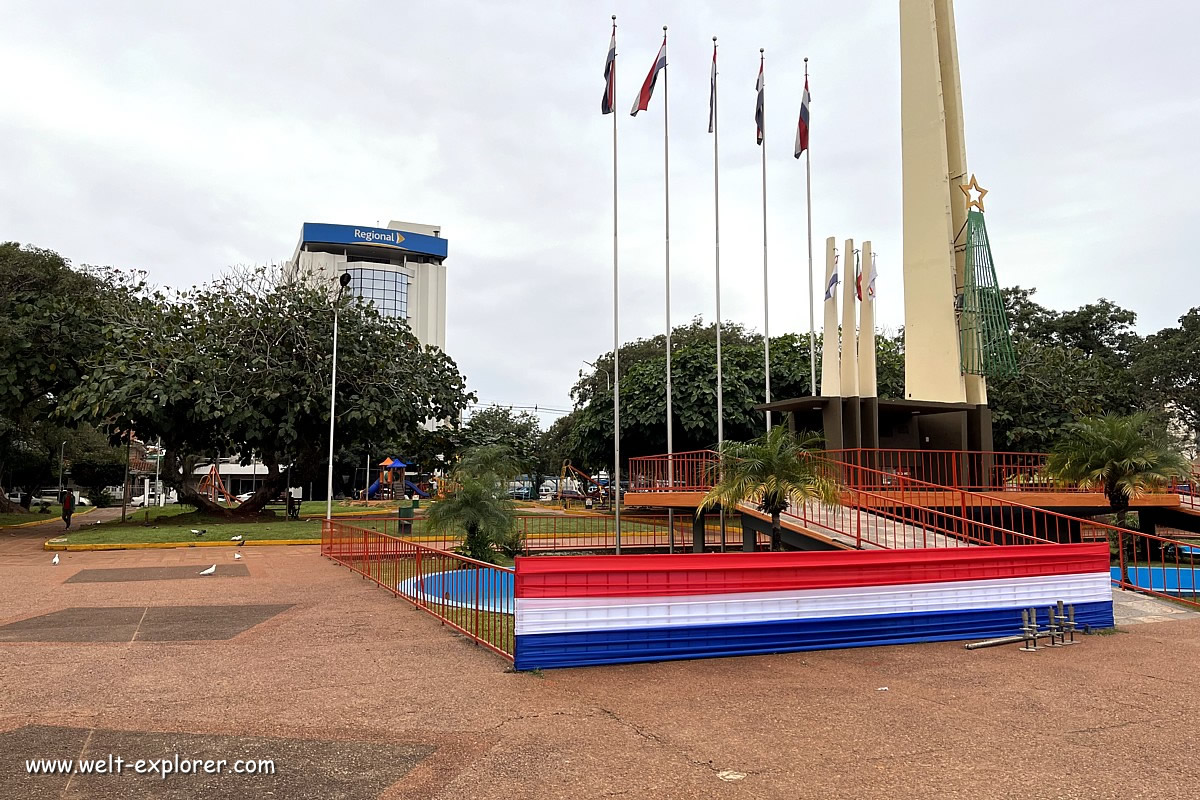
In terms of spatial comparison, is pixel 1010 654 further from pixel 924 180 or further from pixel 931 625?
pixel 924 180

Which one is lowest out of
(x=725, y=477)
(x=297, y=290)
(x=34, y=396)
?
(x=725, y=477)

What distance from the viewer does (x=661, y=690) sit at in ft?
25.2

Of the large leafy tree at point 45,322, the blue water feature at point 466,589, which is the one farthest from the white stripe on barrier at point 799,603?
Answer: the large leafy tree at point 45,322

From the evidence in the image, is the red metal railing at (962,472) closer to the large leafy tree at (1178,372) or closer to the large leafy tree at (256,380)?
the large leafy tree at (256,380)

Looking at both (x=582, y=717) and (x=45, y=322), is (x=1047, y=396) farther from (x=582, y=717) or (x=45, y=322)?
(x=45, y=322)

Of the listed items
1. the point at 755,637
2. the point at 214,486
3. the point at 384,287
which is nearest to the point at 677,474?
the point at 755,637

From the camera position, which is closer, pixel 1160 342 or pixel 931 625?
pixel 931 625

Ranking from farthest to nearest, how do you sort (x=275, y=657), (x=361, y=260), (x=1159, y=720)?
(x=361, y=260)
(x=275, y=657)
(x=1159, y=720)

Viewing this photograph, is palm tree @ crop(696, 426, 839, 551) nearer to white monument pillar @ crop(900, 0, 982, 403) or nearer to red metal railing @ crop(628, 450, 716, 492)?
red metal railing @ crop(628, 450, 716, 492)

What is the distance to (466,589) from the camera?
1270 centimetres

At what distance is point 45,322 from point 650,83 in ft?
77.7

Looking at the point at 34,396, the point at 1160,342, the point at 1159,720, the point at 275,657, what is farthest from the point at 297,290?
the point at 1160,342

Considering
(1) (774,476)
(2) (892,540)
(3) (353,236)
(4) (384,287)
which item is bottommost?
(2) (892,540)

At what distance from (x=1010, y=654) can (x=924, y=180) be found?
16.3 meters
